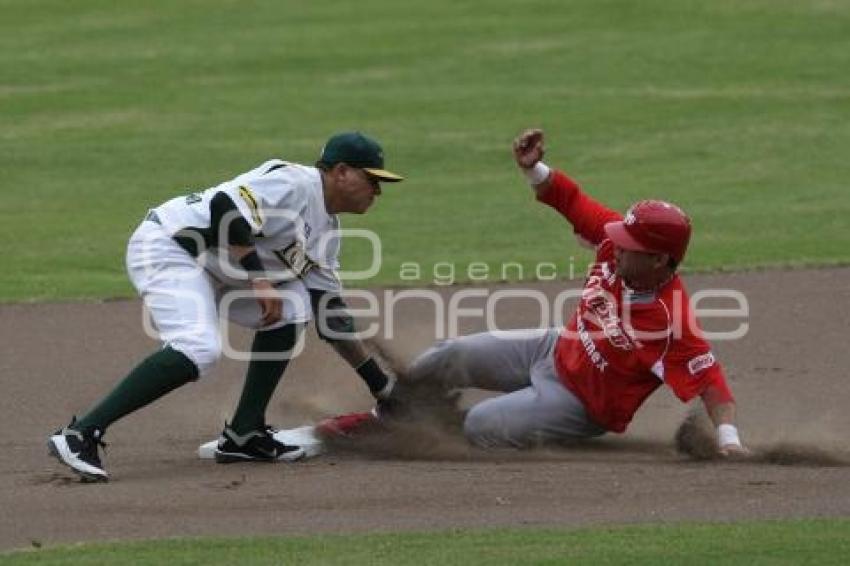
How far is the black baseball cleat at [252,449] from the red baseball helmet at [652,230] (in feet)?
5.50

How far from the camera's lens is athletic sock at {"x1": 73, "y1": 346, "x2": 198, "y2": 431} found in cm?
746

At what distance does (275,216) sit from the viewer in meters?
7.71

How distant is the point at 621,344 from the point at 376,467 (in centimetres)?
112

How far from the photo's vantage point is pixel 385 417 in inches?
330

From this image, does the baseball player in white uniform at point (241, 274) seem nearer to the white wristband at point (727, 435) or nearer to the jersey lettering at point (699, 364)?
the jersey lettering at point (699, 364)

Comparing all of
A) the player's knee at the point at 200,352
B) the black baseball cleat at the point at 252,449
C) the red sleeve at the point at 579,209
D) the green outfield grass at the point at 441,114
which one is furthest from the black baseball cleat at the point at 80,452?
the green outfield grass at the point at 441,114

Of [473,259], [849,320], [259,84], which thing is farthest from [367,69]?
[849,320]

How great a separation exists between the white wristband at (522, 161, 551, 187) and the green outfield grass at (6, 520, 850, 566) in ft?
6.96

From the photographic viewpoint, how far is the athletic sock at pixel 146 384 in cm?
746

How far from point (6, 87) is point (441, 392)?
1332 cm

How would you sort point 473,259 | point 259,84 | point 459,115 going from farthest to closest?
point 259,84 < point 459,115 < point 473,259

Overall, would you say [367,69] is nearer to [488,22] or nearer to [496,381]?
[488,22]

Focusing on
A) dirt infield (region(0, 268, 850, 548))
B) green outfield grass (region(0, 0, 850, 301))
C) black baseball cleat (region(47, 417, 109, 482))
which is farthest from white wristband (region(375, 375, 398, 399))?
green outfield grass (region(0, 0, 850, 301))

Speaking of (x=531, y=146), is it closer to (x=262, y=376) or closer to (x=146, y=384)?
(x=262, y=376)
